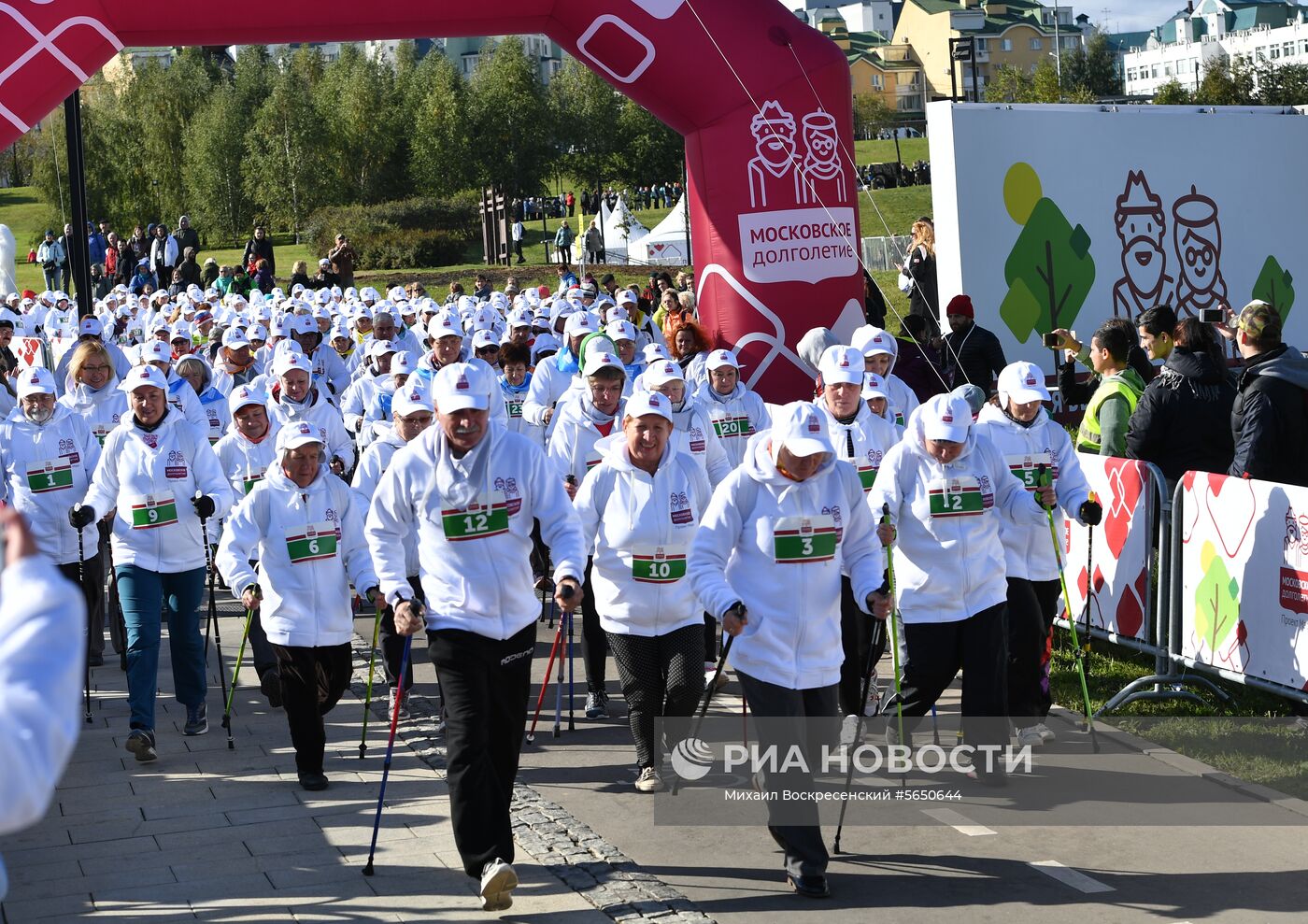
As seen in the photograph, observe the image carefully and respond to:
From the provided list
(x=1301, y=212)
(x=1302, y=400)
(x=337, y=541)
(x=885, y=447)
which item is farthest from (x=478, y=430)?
(x=1301, y=212)

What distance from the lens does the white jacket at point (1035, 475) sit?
8508 mm

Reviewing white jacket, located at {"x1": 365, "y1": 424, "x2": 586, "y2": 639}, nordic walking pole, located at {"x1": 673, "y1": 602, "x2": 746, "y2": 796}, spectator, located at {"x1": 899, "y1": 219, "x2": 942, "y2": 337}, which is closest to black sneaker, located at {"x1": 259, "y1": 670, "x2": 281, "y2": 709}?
nordic walking pole, located at {"x1": 673, "y1": 602, "x2": 746, "y2": 796}

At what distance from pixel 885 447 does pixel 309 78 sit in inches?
2952

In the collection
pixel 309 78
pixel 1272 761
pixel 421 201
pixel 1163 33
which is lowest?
pixel 1272 761

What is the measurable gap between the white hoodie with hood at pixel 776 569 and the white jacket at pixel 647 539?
104 cm

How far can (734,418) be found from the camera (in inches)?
435

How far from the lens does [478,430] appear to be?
668 cm

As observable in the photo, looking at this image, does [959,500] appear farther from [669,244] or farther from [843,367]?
[669,244]

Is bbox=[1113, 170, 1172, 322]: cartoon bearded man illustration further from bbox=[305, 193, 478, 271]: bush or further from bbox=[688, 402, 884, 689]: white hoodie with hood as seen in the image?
bbox=[305, 193, 478, 271]: bush

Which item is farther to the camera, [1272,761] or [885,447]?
[885,447]

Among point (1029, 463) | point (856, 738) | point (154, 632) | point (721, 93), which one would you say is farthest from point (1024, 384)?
point (721, 93)

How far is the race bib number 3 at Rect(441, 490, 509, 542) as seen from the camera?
6.66 m

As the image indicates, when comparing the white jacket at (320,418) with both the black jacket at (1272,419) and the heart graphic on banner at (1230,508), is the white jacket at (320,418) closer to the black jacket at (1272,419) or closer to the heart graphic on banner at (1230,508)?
the heart graphic on banner at (1230,508)

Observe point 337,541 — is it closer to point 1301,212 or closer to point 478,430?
point 478,430
